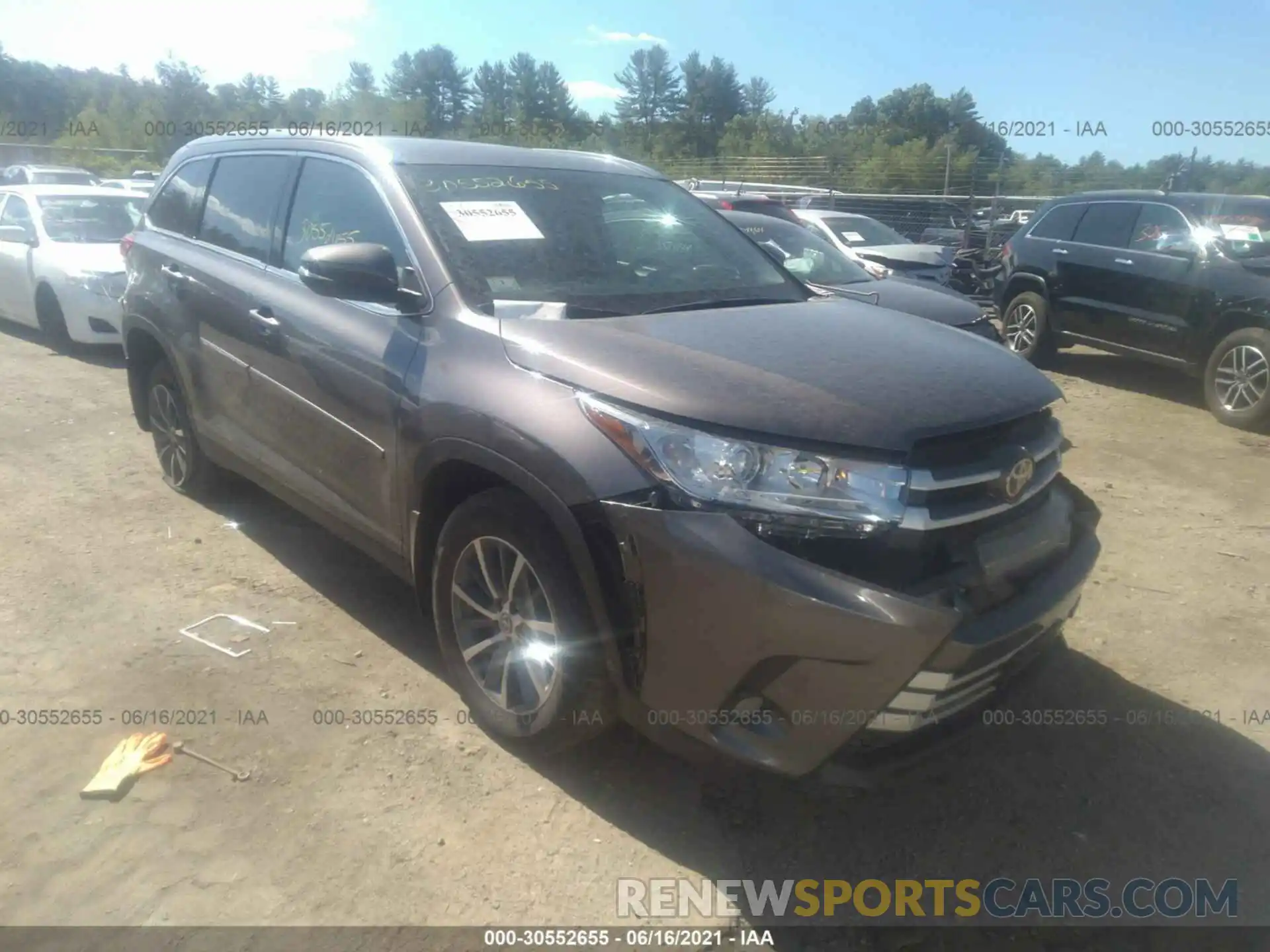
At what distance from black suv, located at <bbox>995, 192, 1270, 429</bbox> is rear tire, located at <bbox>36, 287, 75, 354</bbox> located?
30.8 ft

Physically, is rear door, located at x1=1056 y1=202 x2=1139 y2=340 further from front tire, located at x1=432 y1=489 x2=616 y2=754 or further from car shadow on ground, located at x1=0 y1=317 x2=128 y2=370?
car shadow on ground, located at x1=0 y1=317 x2=128 y2=370

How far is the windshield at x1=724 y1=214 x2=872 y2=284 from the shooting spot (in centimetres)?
807

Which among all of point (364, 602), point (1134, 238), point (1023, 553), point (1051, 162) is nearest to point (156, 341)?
point (364, 602)

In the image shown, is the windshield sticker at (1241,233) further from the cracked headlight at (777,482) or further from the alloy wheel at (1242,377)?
the cracked headlight at (777,482)

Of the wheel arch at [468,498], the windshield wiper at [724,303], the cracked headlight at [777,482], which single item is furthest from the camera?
the windshield wiper at [724,303]

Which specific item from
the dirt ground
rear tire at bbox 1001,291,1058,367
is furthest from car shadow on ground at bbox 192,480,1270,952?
rear tire at bbox 1001,291,1058,367

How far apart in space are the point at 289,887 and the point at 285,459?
1.82m

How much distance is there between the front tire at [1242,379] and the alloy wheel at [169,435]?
7562 millimetres

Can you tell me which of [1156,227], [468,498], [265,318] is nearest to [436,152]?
[265,318]

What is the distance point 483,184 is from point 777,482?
1806 millimetres

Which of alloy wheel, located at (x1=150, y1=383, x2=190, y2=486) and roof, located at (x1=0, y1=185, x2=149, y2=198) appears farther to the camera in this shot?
roof, located at (x1=0, y1=185, x2=149, y2=198)

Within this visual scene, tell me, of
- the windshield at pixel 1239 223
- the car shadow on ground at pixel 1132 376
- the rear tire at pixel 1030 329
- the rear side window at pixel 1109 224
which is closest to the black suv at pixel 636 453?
the windshield at pixel 1239 223

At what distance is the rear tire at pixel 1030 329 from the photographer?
366 inches

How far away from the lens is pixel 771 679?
224 centimetres
